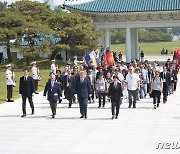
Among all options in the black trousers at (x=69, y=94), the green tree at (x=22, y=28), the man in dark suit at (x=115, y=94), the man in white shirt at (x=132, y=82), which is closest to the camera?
the man in dark suit at (x=115, y=94)

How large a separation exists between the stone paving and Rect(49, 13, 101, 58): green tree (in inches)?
779

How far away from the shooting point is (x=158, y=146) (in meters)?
10.1

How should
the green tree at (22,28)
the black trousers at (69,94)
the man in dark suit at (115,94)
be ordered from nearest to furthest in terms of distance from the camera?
the man in dark suit at (115,94) → the black trousers at (69,94) → the green tree at (22,28)

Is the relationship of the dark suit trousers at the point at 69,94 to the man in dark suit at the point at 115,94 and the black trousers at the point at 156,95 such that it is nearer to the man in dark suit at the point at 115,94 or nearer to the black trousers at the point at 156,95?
the black trousers at the point at 156,95

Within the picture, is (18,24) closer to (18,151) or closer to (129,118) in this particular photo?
(129,118)

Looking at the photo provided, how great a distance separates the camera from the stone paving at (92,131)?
10.1 metres

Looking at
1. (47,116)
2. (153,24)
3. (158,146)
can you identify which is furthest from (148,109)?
(153,24)

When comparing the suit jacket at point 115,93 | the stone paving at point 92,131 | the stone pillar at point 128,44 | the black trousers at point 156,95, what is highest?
the stone pillar at point 128,44

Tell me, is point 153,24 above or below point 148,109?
above

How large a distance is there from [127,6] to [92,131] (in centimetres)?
2870

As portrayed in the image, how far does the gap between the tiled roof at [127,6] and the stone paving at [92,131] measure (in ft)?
75.1

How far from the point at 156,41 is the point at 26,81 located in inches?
3977

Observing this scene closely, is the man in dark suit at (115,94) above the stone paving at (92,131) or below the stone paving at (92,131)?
above

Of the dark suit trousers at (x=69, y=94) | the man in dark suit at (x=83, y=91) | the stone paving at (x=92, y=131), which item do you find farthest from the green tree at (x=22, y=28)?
the man in dark suit at (x=83, y=91)
